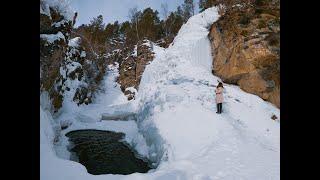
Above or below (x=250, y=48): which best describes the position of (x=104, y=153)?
below

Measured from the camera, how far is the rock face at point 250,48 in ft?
48.3

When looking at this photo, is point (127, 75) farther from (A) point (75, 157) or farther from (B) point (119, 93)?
(A) point (75, 157)

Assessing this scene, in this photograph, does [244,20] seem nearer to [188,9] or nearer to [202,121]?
[202,121]

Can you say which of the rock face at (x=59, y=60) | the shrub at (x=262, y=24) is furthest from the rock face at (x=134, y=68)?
the shrub at (x=262, y=24)

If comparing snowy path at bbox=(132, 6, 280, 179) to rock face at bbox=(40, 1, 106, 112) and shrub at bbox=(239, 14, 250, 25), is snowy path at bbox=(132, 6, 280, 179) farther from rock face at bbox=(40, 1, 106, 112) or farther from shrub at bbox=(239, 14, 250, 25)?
rock face at bbox=(40, 1, 106, 112)

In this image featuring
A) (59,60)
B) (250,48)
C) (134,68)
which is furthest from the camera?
(134,68)

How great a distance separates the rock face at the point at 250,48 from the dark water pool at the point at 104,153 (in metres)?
6.33

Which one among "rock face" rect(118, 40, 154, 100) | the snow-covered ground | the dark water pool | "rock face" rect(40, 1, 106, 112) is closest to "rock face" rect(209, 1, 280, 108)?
the snow-covered ground

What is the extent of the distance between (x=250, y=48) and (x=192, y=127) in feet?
19.1

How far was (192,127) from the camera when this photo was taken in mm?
11828

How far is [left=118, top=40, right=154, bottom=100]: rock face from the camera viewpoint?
94.8 ft

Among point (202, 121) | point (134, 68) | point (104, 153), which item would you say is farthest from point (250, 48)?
point (134, 68)

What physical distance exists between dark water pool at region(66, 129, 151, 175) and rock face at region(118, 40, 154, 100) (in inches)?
391
